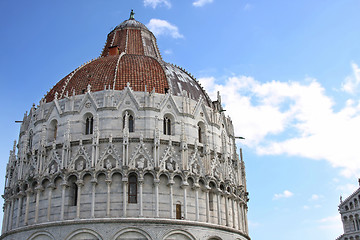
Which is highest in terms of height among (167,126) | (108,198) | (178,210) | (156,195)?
(167,126)

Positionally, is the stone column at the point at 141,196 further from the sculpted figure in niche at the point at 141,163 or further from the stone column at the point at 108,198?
the stone column at the point at 108,198

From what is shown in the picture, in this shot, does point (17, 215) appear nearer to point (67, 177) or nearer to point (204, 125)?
point (67, 177)

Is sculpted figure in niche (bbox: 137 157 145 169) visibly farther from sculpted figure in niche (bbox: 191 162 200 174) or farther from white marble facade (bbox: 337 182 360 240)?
white marble facade (bbox: 337 182 360 240)

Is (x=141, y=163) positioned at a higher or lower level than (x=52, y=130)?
lower

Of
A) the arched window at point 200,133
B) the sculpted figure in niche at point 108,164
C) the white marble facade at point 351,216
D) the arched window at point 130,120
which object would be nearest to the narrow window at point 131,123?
the arched window at point 130,120

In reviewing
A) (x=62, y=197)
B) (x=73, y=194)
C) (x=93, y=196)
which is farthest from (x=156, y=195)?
(x=62, y=197)

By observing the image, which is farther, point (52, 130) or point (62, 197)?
point (52, 130)

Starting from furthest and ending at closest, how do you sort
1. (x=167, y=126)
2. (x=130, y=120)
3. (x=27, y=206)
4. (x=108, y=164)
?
(x=167, y=126), (x=130, y=120), (x=27, y=206), (x=108, y=164)

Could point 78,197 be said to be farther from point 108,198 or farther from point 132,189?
point 132,189

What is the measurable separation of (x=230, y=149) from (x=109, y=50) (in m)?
16.2

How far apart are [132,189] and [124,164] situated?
76.0 inches

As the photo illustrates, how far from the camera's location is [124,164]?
3198cm

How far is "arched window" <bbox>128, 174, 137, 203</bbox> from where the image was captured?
31586 mm

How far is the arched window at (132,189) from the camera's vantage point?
1244 inches
